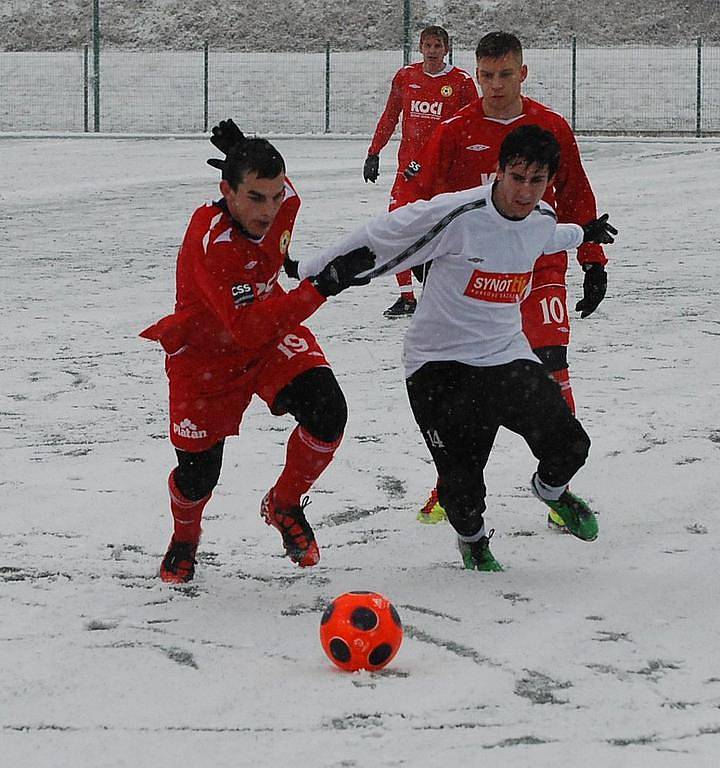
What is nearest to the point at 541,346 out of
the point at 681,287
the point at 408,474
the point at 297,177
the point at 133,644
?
the point at 408,474

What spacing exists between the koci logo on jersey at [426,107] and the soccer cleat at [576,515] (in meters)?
5.58

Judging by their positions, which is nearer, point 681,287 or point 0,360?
point 0,360

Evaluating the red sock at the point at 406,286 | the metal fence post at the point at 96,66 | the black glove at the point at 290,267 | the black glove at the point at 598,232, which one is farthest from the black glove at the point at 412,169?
the metal fence post at the point at 96,66

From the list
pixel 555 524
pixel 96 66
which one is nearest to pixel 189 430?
pixel 555 524

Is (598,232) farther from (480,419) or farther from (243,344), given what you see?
(243,344)

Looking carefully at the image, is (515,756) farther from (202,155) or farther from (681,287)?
(202,155)

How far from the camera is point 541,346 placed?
526cm

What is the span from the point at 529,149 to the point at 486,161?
3.18ft

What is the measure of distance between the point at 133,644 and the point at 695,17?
38.5m

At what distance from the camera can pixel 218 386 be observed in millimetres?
4633

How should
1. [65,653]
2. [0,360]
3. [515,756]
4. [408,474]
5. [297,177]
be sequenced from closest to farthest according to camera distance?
[515,756], [65,653], [408,474], [0,360], [297,177]

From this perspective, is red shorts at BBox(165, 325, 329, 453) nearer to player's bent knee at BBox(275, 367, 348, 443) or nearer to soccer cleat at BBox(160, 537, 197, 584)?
player's bent knee at BBox(275, 367, 348, 443)

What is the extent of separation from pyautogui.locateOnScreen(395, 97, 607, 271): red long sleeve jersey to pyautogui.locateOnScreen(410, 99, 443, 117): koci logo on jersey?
180 inches

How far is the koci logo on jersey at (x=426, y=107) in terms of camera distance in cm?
1003
